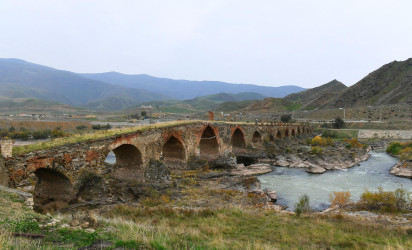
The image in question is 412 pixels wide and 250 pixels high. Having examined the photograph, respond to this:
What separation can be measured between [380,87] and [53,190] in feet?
303

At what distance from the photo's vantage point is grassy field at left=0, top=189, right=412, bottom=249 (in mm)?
5270

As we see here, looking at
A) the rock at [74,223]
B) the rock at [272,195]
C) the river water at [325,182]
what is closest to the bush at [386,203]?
the river water at [325,182]

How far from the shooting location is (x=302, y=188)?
1911 centimetres

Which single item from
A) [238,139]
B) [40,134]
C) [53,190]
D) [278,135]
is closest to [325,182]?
[238,139]

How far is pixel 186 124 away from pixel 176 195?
714 cm

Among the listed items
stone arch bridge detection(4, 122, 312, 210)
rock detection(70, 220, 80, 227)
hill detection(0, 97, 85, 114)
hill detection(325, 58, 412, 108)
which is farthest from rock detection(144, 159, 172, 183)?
hill detection(325, 58, 412, 108)

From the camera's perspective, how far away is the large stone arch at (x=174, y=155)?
835 inches

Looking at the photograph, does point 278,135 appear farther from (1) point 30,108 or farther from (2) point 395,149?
(1) point 30,108

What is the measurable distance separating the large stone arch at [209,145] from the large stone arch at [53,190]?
14716 mm

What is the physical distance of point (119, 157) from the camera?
16.7 meters

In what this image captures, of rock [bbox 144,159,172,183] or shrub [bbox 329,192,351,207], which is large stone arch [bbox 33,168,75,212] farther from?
shrub [bbox 329,192,351,207]

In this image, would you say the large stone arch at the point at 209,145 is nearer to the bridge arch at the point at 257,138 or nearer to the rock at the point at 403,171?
the bridge arch at the point at 257,138

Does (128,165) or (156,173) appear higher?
(128,165)

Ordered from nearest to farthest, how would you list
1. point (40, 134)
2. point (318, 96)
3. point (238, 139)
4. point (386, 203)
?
point (386, 203)
point (238, 139)
point (40, 134)
point (318, 96)
